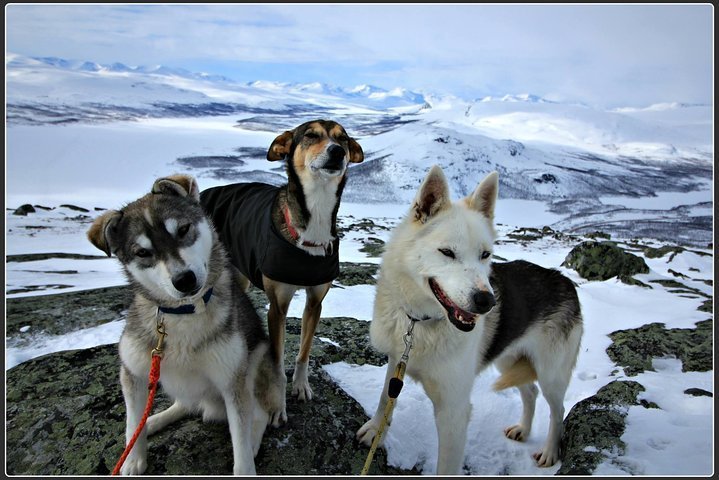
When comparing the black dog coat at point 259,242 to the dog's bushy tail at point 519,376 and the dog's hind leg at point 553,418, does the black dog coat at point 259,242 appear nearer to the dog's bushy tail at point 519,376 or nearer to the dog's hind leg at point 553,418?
the dog's bushy tail at point 519,376

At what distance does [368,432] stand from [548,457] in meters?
2.00

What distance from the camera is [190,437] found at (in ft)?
13.6

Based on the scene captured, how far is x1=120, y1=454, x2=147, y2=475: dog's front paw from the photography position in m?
3.78

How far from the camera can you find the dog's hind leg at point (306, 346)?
5031mm

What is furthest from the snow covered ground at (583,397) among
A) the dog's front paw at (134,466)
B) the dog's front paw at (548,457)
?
the dog's front paw at (134,466)

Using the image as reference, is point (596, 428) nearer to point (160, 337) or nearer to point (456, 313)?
point (456, 313)

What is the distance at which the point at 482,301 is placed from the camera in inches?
131

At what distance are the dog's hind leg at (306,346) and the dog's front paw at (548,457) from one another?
257cm

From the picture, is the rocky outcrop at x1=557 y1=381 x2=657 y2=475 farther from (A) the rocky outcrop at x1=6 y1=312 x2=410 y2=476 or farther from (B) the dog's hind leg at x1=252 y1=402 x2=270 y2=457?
(B) the dog's hind leg at x1=252 y1=402 x2=270 y2=457

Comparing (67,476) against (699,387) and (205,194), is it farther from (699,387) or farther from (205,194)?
(699,387)

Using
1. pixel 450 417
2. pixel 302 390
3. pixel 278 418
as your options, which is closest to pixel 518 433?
pixel 450 417

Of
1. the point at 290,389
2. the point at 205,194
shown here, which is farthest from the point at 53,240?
the point at 290,389

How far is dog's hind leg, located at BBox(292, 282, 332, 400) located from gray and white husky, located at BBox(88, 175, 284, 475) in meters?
0.98

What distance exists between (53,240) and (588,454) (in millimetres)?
22784
